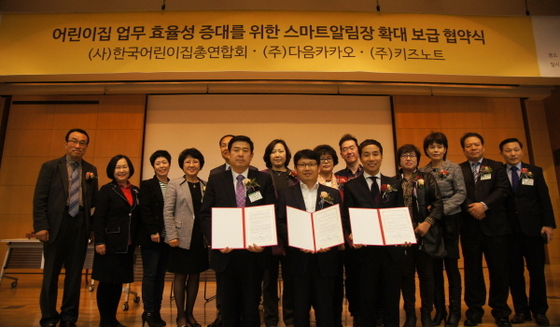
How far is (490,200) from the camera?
9.27ft

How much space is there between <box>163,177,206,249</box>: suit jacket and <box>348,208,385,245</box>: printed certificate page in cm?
138

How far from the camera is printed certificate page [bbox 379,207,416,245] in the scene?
7.47 feet

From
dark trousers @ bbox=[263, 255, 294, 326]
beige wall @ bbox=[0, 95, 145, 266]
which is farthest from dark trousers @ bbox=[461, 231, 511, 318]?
beige wall @ bbox=[0, 95, 145, 266]

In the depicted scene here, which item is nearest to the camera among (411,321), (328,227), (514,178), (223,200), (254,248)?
(254,248)

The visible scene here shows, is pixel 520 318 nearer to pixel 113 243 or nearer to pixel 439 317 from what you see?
pixel 439 317

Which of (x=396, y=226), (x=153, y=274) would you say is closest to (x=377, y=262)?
(x=396, y=226)

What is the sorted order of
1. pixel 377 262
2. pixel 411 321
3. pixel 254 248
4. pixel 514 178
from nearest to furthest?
pixel 254 248 < pixel 377 262 < pixel 411 321 < pixel 514 178

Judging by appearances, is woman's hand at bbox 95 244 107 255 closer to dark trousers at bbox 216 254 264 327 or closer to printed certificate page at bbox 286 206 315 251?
dark trousers at bbox 216 254 264 327

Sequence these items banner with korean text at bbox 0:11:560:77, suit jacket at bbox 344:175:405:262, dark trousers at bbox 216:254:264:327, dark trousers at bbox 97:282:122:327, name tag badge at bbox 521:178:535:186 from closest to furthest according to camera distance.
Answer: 1. dark trousers at bbox 216:254:264:327
2. suit jacket at bbox 344:175:405:262
3. dark trousers at bbox 97:282:122:327
4. name tag badge at bbox 521:178:535:186
5. banner with korean text at bbox 0:11:560:77

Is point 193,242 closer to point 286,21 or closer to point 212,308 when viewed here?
point 212,308

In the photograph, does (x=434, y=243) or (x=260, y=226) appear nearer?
(x=260, y=226)

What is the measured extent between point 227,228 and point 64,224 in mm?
1616

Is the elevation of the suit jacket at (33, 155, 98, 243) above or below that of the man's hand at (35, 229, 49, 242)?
above

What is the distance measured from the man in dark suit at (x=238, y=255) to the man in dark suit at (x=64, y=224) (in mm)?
1332
